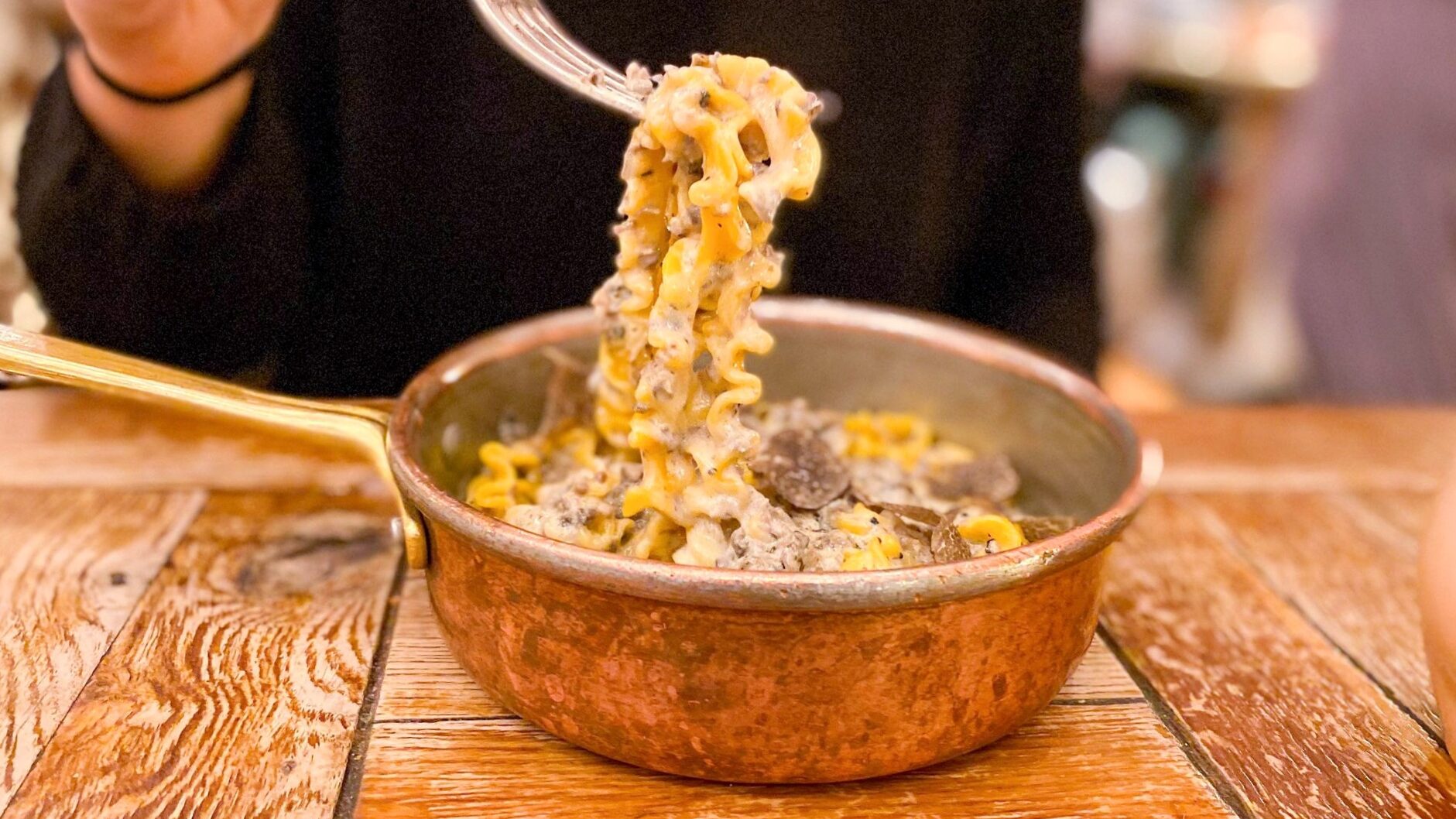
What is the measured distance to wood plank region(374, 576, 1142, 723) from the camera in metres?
0.82

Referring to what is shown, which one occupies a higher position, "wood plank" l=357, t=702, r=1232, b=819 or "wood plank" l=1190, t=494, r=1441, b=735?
"wood plank" l=1190, t=494, r=1441, b=735

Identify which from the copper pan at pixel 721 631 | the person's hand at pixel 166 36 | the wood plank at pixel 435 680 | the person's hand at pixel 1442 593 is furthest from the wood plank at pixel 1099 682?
the person's hand at pixel 166 36

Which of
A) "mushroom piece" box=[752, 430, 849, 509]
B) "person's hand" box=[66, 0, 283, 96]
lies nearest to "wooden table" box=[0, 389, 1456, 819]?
"mushroom piece" box=[752, 430, 849, 509]

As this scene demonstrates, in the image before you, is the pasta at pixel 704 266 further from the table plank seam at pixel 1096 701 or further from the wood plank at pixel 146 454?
the wood plank at pixel 146 454

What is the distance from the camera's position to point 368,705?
82 cm

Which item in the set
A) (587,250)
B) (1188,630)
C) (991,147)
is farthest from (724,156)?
(991,147)

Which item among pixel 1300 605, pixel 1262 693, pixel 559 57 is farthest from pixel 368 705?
pixel 1300 605

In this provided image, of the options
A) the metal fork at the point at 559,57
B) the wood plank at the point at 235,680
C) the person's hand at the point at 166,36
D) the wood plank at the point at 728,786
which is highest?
the metal fork at the point at 559,57

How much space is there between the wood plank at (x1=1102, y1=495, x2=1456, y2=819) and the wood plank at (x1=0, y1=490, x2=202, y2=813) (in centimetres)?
89

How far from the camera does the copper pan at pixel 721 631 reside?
658mm

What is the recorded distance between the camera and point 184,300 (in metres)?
1.33

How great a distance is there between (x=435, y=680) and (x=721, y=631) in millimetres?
321

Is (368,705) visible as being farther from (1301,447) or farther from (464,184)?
(1301,447)

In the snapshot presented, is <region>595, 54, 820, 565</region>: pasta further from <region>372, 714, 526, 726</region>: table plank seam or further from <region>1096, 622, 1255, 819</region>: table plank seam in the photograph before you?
<region>1096, 622, 1255, 819</region>: table plank seam
